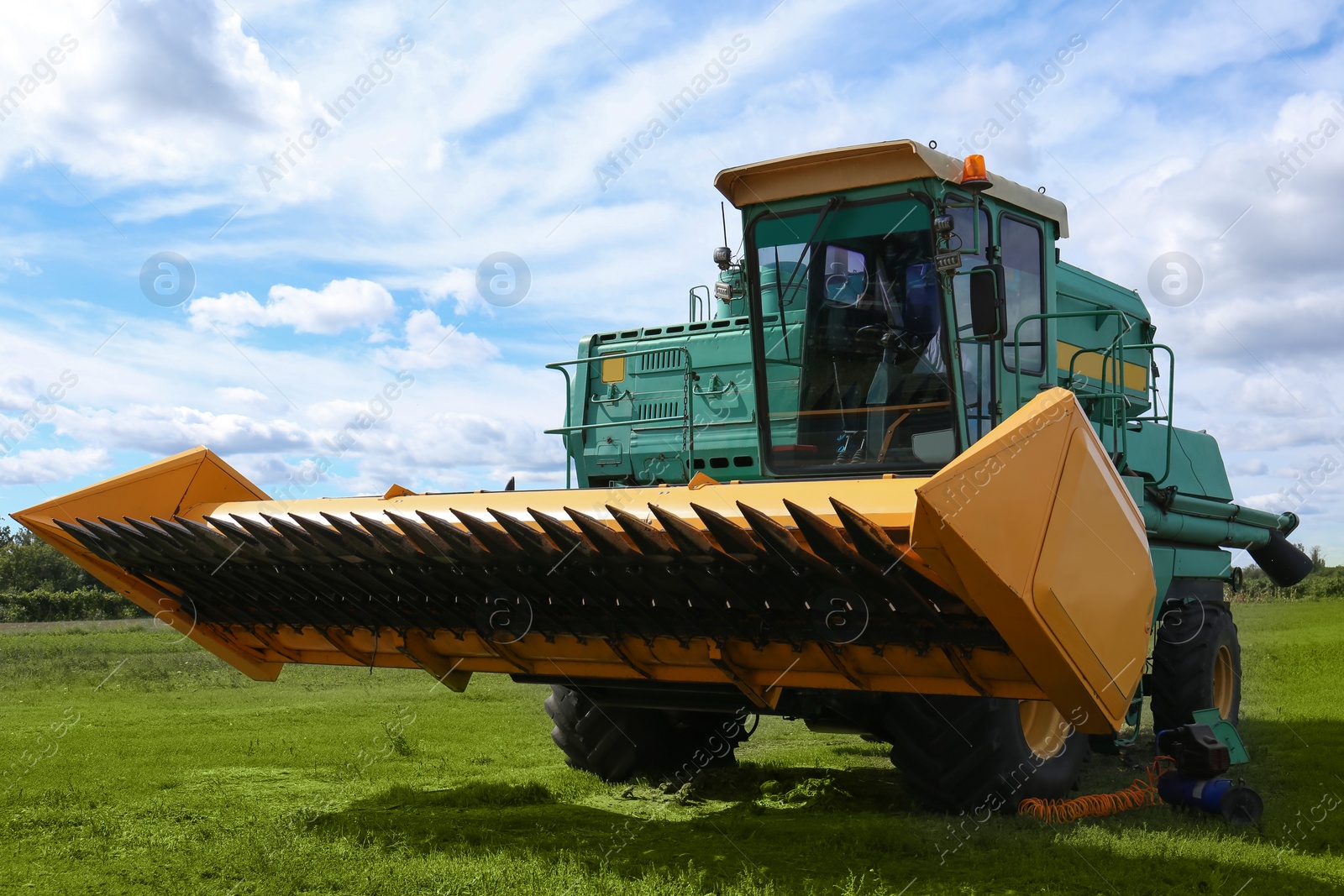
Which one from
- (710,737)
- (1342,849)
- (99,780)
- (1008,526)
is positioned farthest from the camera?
(710,737)

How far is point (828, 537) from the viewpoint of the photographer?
140 inches

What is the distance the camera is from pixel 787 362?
572 cm

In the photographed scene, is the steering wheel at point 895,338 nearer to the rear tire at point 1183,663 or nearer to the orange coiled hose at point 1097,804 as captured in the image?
the orange coiled hose at point 1097,804

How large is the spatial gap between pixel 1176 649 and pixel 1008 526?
3977mm

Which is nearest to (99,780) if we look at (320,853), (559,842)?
(320,853)

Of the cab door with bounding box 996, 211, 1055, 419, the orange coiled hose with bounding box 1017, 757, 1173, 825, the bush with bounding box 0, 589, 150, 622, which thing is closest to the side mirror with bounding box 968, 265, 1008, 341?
the cab door with bounding box 996, 211, 1055, 419

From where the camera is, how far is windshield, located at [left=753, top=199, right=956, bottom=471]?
5234 mm

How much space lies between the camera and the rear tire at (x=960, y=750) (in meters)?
4.73

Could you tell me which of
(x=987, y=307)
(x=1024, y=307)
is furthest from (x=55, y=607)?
(x=987, y=307)

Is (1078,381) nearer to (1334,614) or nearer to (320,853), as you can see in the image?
(320,853)

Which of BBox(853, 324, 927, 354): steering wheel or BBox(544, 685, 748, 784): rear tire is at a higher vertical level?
BBox(853, 324, 927, 354): steering wheel

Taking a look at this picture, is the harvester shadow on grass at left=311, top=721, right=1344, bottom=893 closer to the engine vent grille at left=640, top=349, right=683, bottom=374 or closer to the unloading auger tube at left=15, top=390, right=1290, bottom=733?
the unloading auger tube at left=15, top=390, right=1290, bottom=733

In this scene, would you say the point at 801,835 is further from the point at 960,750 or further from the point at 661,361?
the point at 661,361

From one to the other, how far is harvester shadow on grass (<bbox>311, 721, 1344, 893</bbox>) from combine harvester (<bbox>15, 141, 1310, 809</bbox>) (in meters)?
0.30
